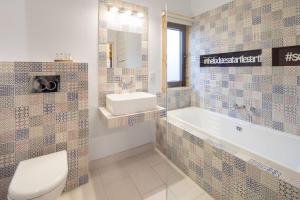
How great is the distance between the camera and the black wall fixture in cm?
155

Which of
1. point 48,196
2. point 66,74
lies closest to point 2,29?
point 66,74

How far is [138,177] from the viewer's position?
6.50ft

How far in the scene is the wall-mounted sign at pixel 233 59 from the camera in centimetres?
212

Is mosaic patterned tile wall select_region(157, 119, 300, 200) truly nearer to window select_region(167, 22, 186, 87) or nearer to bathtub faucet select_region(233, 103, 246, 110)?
bathtub faucet select_region(233, 103, 246, 110)

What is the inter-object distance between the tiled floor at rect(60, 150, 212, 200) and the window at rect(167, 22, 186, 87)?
4.66 feet

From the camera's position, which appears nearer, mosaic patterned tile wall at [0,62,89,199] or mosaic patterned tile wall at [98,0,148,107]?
mosaic patterned tile wall at [0,62,89,199]

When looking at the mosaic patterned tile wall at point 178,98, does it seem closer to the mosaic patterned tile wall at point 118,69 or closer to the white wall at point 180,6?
the mosaic patterned tile wall at point 118,69

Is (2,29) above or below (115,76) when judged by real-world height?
above

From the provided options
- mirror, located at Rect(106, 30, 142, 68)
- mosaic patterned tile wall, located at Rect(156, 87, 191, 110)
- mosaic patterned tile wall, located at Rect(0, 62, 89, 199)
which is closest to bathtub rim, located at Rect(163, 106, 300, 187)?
mosaic patterned tile wall, located at Rect(156, 87, 191, 110)

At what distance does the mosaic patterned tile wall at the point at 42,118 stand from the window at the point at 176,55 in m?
1.60

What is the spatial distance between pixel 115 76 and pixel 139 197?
4.65 feet

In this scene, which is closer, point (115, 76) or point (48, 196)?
point (48, 196)

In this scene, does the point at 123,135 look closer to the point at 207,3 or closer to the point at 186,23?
the point at 186,23

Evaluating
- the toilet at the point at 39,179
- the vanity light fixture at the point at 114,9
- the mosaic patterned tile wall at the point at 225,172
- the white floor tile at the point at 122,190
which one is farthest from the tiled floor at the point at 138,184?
the vanity light fixture at the point at 114,9
